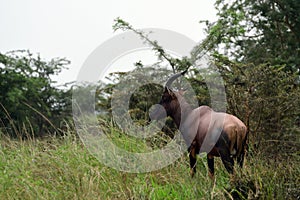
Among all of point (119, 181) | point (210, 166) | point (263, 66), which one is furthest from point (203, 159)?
point (263, 66)

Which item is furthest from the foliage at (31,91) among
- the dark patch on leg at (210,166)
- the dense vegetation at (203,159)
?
the dark patch on leg at (210,166)

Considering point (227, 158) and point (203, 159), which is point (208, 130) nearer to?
point (227, 158)

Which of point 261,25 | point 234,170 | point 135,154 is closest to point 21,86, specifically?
point 261,25

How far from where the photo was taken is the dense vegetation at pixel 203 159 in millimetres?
4695

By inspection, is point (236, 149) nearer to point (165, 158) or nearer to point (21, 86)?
point (165, 158)

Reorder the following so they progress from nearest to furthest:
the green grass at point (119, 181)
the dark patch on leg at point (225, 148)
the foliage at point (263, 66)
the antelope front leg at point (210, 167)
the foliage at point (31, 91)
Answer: the green grass at point (119, 181) < the dark patch on leg at point (225, 148) < the antelope front leg at point (210, 167) < the foliage at point (263, 66) < the foliage at point (31, 91)

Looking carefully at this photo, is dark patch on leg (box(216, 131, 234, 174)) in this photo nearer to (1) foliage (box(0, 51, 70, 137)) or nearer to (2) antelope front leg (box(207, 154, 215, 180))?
(2) antelope front leg (box(207, 154, 215, 180))

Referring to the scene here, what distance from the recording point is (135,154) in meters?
5.72

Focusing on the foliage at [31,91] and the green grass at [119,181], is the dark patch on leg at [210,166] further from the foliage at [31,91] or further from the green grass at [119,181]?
the foliage at [31,91]

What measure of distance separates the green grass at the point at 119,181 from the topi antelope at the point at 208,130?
0.24 metres

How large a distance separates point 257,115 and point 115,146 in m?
2.85

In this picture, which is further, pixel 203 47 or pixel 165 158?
pixel 203 47

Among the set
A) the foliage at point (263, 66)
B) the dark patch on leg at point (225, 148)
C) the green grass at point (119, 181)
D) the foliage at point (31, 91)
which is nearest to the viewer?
the green grass at point (119, 181)

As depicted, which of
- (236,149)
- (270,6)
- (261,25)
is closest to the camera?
(236,149)
